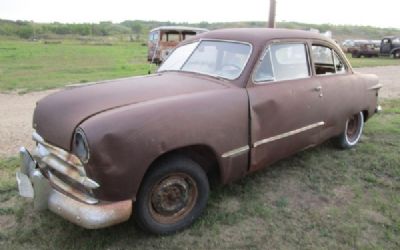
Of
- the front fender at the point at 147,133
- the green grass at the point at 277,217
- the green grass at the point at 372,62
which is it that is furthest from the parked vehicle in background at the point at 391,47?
the front fender at the point at 147,133

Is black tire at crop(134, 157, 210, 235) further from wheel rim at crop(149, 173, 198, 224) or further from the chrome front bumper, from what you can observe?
the chrome front bumper

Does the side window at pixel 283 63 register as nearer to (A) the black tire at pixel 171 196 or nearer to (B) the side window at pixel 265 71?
(B) the side window at pixel 265 71

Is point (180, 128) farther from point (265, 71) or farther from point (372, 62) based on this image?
point (372, 62)

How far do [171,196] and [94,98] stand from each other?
1.07 m

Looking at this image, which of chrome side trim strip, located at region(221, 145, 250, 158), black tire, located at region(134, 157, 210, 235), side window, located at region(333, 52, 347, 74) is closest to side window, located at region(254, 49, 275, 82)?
chrome side trim strip, located at region(221, 145, 250, 158)

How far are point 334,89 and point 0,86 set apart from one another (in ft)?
31.7

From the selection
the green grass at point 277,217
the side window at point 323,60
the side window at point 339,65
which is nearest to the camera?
the green grass at point 277,217

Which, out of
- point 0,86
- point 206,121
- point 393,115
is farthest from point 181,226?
point 0,86

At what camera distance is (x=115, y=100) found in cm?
329

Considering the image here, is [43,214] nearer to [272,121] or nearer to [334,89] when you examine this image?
[272,121]

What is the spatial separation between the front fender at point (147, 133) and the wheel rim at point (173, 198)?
304mm

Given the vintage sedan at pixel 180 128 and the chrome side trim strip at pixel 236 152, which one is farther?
the chrome side trim strip at pixel 236 152

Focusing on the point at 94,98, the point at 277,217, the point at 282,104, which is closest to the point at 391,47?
the point at 282,104

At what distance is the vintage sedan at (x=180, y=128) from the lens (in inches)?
114
